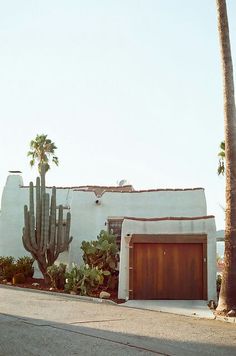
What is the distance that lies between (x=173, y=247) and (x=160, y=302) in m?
2.21

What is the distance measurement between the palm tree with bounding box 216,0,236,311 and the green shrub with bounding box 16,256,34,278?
1089 cm

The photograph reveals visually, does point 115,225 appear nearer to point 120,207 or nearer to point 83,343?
point 120,207

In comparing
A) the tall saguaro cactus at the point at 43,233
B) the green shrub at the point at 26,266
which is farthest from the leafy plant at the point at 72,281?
the green shrub at the point at 26,266

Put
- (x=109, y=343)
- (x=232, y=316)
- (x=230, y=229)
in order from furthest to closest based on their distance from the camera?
1. (x=230, y=229)
2. (x=232, y=316)
3. (x=109, y=343)

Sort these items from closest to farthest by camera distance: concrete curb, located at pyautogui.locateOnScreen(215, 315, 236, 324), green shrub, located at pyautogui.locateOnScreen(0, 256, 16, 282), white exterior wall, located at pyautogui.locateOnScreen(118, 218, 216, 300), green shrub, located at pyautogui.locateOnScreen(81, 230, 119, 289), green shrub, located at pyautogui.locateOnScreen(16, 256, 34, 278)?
1. concrete curb, located at pyautogui.locateOnScreen(215, 315, 236, 324)
2. white exterior wall, located at pyautogui.locateOnScreen(118, 218, 216, 300)
3. green shrub, located at pyautogui.locateOnScreen(81, 230, 119, 289)
4. green shrub, located at pyautogui.locateOnScreen(0, 256, 16, 282)
5. green shrub, located at pyautogui.locateOnScreen(16, 256, 34, 278)

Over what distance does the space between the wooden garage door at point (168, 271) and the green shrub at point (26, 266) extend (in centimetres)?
655

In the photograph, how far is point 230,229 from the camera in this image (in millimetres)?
13930

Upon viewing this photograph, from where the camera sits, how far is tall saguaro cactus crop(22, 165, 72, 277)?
20.6m

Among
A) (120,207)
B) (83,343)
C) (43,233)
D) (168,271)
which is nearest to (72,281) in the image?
(43,233)

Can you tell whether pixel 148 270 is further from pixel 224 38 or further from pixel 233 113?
pixel 224 38

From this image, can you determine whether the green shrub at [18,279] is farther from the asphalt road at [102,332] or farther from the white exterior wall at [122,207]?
the asphalt road at [102,332]

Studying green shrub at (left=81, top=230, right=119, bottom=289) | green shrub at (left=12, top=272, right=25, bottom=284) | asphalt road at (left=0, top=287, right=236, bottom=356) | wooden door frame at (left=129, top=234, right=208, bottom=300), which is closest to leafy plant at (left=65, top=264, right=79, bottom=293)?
green shrub at (left=81, top=230, right=119, bottom=289)

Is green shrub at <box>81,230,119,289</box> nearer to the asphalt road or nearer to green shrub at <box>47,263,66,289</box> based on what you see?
green shrub at <box>47,263,66,289</box>

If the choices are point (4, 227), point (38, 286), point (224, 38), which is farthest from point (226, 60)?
point (4, 227)
